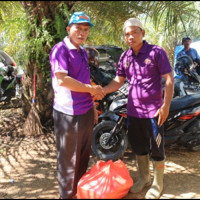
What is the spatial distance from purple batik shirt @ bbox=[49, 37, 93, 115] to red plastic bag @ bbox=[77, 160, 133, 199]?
0.63 metres

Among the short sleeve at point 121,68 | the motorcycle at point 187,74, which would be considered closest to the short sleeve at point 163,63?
the short sleeve at point 121,68

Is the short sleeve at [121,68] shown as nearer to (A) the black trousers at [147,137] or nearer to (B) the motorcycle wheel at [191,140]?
(A) the black trousers at [147,137]

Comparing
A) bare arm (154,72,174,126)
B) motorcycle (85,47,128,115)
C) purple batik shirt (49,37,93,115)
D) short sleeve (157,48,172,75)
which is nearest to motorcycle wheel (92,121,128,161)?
motorcycle (85,47,128,115)

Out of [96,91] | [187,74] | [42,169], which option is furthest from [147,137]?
[187,74]

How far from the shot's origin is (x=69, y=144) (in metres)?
2.57

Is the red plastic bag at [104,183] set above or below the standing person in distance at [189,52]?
below

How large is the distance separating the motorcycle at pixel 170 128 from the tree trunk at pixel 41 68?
1.43 m

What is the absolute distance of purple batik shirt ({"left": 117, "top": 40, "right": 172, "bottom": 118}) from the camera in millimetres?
2590

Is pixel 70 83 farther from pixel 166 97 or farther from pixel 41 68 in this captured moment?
pixel 41 68

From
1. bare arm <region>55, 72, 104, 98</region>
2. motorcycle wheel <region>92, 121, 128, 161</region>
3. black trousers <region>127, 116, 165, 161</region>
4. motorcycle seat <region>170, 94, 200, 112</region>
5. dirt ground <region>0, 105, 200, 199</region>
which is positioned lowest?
dirt ground <region>0, 105, 200, 199</region>

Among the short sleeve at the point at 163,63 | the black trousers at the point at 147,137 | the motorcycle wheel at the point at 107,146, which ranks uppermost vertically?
the short sleeve at the point at 163,63

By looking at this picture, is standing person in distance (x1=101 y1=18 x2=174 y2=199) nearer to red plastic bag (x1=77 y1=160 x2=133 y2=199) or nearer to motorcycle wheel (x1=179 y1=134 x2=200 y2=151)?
red plastic bag (x1=77 y1=160 x2=133 y2=199)

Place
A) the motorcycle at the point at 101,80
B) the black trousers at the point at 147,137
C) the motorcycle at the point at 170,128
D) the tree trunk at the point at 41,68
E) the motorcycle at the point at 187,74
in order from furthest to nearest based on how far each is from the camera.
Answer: the motorcycle at the point at 187,74, the motorcycle at the point at 101,80, the tree trunk at the point at 41,68, the motorcycle at the point at 170,128, the black trousers at the point at 147,137

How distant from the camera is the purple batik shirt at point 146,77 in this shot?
2590mm
